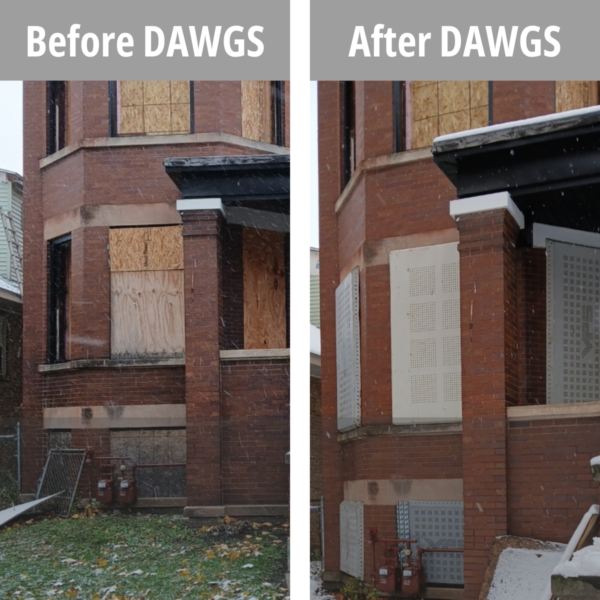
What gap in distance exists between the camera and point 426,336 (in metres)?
4.12

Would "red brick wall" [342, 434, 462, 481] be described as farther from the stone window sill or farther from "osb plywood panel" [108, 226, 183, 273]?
"osb plywood panel" [108, 226, 183, 273]

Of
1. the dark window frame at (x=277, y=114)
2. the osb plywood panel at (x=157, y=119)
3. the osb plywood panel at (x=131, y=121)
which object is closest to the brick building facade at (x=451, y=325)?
the dark window frame at (x=277, y=114)

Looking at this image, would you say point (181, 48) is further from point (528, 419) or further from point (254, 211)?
point (528, 419)

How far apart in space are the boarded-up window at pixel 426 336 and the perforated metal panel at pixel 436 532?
0.37 meters

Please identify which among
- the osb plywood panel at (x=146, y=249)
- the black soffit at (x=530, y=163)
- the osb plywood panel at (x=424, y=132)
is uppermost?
the osb plywood panel at (x=424, y=132)

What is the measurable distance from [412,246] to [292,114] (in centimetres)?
83

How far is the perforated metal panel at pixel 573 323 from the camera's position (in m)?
3.97

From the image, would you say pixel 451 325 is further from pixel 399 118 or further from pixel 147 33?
pixel 147 33

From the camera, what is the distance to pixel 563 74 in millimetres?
4027

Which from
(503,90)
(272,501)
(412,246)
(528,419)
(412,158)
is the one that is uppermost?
(503,90)

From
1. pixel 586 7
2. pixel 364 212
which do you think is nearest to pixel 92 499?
pixel 364 212

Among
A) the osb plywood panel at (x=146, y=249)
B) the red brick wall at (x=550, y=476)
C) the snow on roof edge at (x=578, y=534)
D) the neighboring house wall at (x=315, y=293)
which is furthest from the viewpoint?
the neighboring house wall at (x=315, y=293)

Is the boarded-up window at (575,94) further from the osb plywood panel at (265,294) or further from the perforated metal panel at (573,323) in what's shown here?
the osb plywood panel at (265,294)

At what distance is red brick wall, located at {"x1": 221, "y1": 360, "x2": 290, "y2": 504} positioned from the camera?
4199 millimetres
